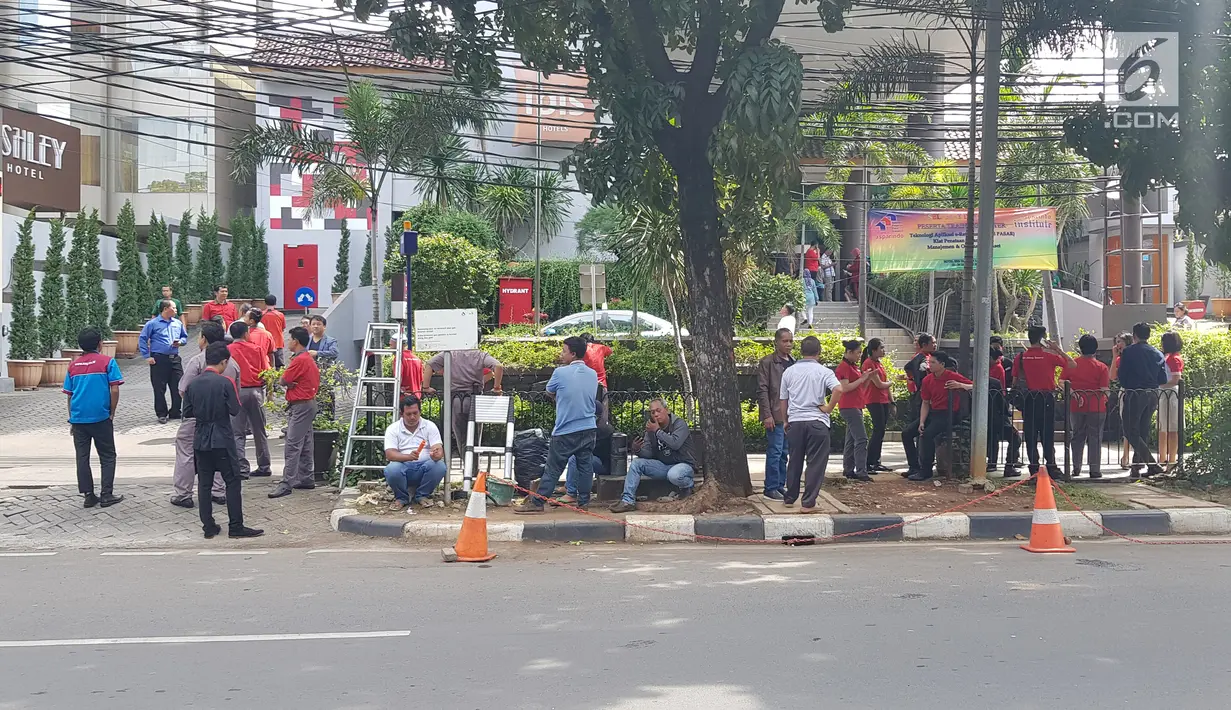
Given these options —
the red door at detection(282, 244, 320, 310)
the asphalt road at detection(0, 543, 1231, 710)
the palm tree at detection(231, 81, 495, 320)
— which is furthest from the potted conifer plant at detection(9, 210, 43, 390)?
the red door at detection(282, 244, 320, 310)

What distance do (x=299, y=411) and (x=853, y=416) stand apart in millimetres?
6386

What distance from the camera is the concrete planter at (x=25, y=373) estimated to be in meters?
20.7

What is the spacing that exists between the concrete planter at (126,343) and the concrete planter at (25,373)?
4.64 meters

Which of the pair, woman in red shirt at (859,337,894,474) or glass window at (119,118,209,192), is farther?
glass window at (119,118,209,192)

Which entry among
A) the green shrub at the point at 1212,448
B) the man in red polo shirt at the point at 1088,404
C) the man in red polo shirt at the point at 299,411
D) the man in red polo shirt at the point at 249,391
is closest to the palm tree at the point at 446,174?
the man in red polo shirt at the point at 249,391

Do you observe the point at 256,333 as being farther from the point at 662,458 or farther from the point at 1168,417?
the point at 1168,417

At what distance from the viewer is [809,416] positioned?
1016cm

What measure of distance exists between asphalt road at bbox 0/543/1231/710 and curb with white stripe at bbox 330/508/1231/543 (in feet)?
2.66

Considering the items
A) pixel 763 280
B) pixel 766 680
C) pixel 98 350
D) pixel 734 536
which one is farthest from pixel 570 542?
pixel 763 280

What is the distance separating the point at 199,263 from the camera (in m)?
31.2

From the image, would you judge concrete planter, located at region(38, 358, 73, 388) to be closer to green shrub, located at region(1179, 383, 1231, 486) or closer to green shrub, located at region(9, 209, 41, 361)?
green shrub, located at region(9, 209, 41, 361)

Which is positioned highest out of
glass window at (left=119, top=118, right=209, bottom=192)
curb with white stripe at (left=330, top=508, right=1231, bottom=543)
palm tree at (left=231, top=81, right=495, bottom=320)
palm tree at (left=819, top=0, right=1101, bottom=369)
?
glass window at (left=119, top=118, right=209, bottom=192)

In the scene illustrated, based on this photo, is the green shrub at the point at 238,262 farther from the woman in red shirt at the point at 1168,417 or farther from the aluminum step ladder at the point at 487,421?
the woman in red shirt at the point at 1168,417

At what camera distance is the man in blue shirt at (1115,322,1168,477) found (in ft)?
40.9
